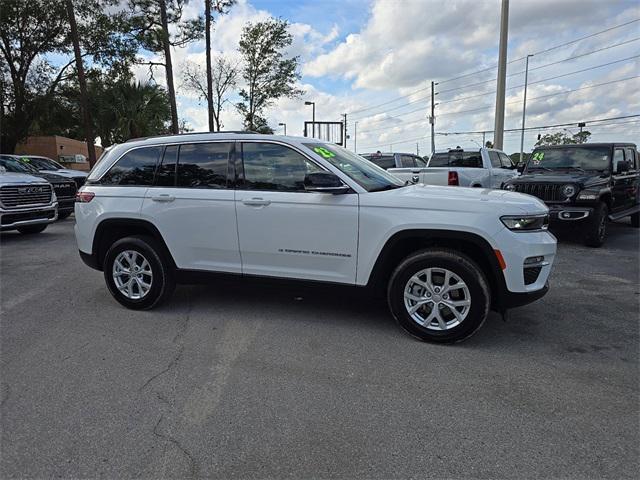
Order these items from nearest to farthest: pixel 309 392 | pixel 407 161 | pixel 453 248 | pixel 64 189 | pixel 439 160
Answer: pixel 309 392
pixel 453 248
pixel 64 189
pixel 439 160
pixel 407 161

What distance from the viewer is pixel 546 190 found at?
8586 mm

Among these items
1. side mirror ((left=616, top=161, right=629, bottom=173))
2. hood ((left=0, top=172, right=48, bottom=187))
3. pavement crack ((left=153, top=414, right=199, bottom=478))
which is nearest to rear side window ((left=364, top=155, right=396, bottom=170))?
side mirror ((left=616, top=161, right=629, bottom=173))

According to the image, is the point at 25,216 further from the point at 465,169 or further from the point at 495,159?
the point at 495,159

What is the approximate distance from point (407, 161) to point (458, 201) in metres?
12.2

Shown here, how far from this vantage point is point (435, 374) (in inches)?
138

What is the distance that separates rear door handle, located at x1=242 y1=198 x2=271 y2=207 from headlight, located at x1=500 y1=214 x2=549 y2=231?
2.10 meters

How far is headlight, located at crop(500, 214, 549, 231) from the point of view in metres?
3.82

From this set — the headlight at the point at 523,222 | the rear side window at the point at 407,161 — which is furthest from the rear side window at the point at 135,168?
the rear side window at the point at 407,161

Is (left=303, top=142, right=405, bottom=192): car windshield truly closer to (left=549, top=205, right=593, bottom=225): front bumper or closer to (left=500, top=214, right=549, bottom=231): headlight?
(left=500, top=214, right=549, bottom=231): headlight

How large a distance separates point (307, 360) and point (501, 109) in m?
16.5

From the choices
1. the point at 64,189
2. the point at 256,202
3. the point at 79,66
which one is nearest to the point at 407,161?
the point at 64,189

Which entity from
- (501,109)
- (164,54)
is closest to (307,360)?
(501,109)

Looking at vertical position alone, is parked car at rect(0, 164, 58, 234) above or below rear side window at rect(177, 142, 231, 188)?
below

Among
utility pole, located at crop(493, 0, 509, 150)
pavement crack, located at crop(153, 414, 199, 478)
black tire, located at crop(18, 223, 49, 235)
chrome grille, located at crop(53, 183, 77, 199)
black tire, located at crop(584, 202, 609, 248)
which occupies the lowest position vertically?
pavement crack, located at crop(153, 414, 199, 478)
